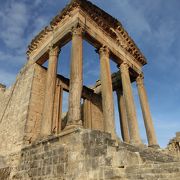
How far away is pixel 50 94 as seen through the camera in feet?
32.4

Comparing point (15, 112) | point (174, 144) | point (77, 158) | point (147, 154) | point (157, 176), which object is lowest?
point (157, 176)

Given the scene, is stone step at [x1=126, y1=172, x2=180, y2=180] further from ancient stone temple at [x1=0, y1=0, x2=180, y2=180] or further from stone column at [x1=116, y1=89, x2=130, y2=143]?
stone column at [x1=116, y1=89, x2=130, y2=143]

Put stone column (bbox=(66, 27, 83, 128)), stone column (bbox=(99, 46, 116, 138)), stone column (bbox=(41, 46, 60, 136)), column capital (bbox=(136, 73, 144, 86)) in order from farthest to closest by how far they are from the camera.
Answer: column capital (bbox=(136, 73, 144, 86)), stone column (bbox=(99, 46, 116, 138)), stone column (bbox=(41, 46, 60, 136)), stone column (bbox=(66, 27, 83, 128))

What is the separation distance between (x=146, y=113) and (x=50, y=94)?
6.49 m

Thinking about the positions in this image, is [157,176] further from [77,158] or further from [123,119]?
[123,119]

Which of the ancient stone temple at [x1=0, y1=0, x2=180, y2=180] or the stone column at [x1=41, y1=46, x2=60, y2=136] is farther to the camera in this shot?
the stone column at [x1=41, y1=46, x2=60, y2=136]

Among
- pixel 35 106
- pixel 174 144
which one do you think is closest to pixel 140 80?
pixel 174 144

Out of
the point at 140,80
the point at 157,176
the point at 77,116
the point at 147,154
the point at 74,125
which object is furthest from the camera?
the point at 140,80

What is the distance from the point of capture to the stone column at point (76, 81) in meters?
7.75

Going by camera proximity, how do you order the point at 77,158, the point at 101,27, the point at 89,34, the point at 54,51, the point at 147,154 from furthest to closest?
the point at 101,27
the point at 54,51
the point at 89,34
the point at 147,154
the point at 77,158

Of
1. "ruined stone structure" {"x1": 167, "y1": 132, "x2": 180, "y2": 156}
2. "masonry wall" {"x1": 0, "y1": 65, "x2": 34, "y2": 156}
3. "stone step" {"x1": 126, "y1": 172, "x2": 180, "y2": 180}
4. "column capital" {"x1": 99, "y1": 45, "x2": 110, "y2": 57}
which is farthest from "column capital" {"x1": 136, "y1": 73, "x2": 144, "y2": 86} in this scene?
"stone step" {"x1": 126, "y1": 172, "x2": 180, "y2": 180}

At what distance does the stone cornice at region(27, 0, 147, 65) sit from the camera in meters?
10.8

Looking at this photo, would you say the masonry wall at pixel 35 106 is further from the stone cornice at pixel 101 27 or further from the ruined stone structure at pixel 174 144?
the ruined stone structure at pixel 174 144

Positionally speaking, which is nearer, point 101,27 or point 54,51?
point 54,51
